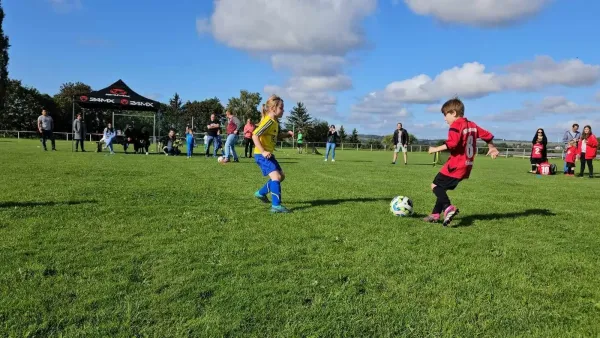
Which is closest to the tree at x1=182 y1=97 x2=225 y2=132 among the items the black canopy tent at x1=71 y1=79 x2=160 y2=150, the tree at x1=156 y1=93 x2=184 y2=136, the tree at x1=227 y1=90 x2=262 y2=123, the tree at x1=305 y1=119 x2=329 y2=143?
the tree at x1=227 y1=90 x2=262 y2=123

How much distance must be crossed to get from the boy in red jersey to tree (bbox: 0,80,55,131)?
6761 centimetres

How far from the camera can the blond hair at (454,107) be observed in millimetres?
6184

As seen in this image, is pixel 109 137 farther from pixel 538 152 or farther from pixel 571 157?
pixel 571 157

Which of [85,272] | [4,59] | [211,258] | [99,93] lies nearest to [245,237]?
[211,258]

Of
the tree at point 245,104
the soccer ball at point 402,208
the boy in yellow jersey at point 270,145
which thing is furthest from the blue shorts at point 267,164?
the tree at point 245,104

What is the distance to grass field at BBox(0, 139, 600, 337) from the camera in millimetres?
2799

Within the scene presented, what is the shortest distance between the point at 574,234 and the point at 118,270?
5.87 metres

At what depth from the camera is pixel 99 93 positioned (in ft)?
71.5

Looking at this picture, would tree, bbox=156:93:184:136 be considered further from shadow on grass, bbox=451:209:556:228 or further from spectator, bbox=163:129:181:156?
shadow on grass, bbox=451:209:556:228

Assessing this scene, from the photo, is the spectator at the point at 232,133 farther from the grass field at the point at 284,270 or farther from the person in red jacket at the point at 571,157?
the person in red jacket at the point at 571,157

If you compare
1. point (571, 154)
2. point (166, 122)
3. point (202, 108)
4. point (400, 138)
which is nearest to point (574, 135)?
point (571, 154)

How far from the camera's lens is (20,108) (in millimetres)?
62469

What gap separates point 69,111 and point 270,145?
247ft

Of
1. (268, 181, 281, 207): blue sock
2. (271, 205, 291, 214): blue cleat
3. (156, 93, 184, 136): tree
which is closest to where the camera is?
(271, 205, 291, 214): blue cleat
